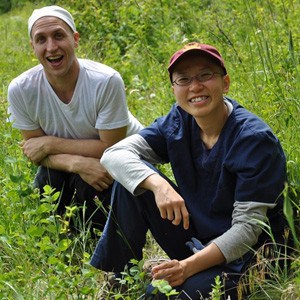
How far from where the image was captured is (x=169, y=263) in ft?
9.34

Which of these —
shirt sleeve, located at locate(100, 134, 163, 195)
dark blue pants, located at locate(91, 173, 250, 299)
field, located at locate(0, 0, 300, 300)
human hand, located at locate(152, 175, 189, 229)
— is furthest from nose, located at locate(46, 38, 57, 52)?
human hand, located at locate(152, 175, 189, 229)

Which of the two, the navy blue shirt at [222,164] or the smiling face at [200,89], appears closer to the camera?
the navy blue shirt at [222,164]

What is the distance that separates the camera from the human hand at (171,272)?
2824 mm

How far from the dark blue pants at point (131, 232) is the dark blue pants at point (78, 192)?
53cm

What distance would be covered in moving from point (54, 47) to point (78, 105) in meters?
0.31

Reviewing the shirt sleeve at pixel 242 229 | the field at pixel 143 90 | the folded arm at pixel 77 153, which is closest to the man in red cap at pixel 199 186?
the shirt sleeve at pixel 242 229

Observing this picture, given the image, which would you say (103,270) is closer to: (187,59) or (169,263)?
(169,263)

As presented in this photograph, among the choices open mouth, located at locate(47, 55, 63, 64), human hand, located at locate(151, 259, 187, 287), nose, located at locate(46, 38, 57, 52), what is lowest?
human hand, located at locate(151, 259, 187, 287)

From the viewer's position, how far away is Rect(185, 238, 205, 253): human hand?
9.92 feet

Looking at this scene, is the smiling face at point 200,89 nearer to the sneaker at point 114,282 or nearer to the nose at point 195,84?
the nose at point 195,84

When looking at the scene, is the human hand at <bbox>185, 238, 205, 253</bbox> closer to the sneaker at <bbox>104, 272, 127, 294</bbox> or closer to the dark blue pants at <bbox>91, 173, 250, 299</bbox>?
the dark blue pants at <bbox>91, 173, 250, 299</bbox>

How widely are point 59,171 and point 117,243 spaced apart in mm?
771

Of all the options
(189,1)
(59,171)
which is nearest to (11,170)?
(59,171)

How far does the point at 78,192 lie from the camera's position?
385cm
